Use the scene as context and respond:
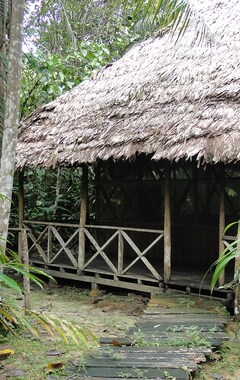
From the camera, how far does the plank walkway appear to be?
332 cm

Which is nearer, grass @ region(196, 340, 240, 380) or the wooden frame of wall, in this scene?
grass @ region(196, 340, 240, 380)

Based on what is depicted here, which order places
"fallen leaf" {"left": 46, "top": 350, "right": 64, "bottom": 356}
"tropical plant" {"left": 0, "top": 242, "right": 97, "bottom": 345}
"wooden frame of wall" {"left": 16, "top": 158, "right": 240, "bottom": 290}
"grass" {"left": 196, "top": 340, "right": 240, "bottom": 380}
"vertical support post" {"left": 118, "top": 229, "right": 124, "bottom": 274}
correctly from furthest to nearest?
"vertical support post" {"left": 118, "top": 229, "right": 124, "bottom": 274} < "wooden frame of wall" {"left": 16, "top": 158, "right": 240, "bottom": 290} < "fallen leaf" {"left": 46, "top": 350, "right": 64, "bottom": 356} < "grass" {"left": 196, "top": 340, "right": 240, "bottom": 380} < "tropical plant" {"left": 0, "top": 242, "right": 97, "bottom": 345}

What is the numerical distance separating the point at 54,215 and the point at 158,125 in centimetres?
561

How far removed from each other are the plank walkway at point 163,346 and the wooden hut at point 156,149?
1366 millimetres

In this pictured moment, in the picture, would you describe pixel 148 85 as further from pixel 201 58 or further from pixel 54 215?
pixel 54 215

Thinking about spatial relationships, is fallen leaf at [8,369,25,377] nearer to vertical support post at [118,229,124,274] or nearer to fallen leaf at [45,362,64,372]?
fallen leaf at [45,362,64,372]

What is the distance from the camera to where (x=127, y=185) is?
877 centimetres

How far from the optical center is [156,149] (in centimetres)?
583

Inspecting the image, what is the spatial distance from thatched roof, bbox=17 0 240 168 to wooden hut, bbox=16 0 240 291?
2cm

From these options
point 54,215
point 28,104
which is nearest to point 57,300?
point 54,215

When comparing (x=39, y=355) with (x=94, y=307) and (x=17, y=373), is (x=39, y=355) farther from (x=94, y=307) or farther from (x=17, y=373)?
(x=94, y=307)

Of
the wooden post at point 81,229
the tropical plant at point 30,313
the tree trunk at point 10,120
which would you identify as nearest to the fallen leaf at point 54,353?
the tree trunk at point 10,120

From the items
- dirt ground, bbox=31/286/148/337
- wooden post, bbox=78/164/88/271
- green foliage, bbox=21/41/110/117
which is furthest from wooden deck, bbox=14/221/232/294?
green foliage, bbox=21/41/110/117

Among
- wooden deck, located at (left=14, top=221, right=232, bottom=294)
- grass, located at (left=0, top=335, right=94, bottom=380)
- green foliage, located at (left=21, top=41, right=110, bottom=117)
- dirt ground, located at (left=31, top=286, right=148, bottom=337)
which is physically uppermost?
green foliage, located at (left=21, top=41, right=110, bottom=117)
